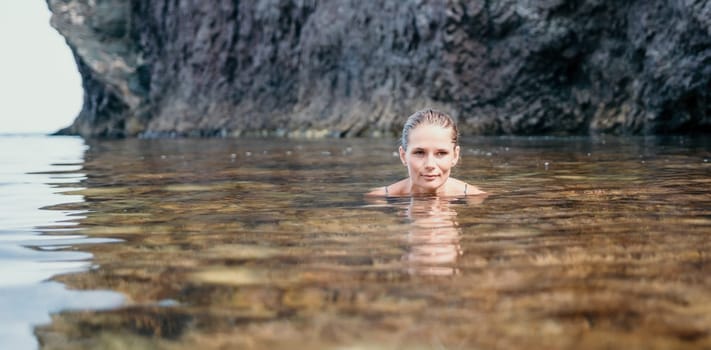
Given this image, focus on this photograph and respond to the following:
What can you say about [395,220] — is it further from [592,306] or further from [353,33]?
[353,33]

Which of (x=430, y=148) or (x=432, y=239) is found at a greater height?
(x=430, y=148)

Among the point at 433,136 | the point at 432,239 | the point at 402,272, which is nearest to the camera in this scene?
the point at 402,272

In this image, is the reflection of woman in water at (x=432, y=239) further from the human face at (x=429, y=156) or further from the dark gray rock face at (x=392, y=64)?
the dark gray rock face at (x=392, y=64)

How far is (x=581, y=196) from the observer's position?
439cm

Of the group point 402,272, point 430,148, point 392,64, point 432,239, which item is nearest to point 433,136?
point 430,148

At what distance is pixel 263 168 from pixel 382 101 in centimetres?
1660

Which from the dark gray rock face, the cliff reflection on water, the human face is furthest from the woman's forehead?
the dark gray rock face

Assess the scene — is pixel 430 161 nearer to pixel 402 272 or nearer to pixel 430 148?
pixel 430 148

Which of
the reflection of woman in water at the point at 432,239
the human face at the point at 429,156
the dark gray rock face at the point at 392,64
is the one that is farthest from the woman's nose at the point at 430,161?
the dark gray rock face at the point at 392,64

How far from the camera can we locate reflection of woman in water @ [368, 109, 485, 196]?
4516mm

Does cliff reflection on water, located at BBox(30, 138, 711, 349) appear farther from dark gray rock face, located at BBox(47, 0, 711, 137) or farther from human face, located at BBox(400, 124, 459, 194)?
dark gray rock face, located at BBox(47, 0, 711, 137)

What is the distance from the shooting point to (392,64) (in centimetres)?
2448

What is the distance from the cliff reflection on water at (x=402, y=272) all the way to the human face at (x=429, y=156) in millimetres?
196

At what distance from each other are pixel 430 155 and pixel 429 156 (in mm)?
13
